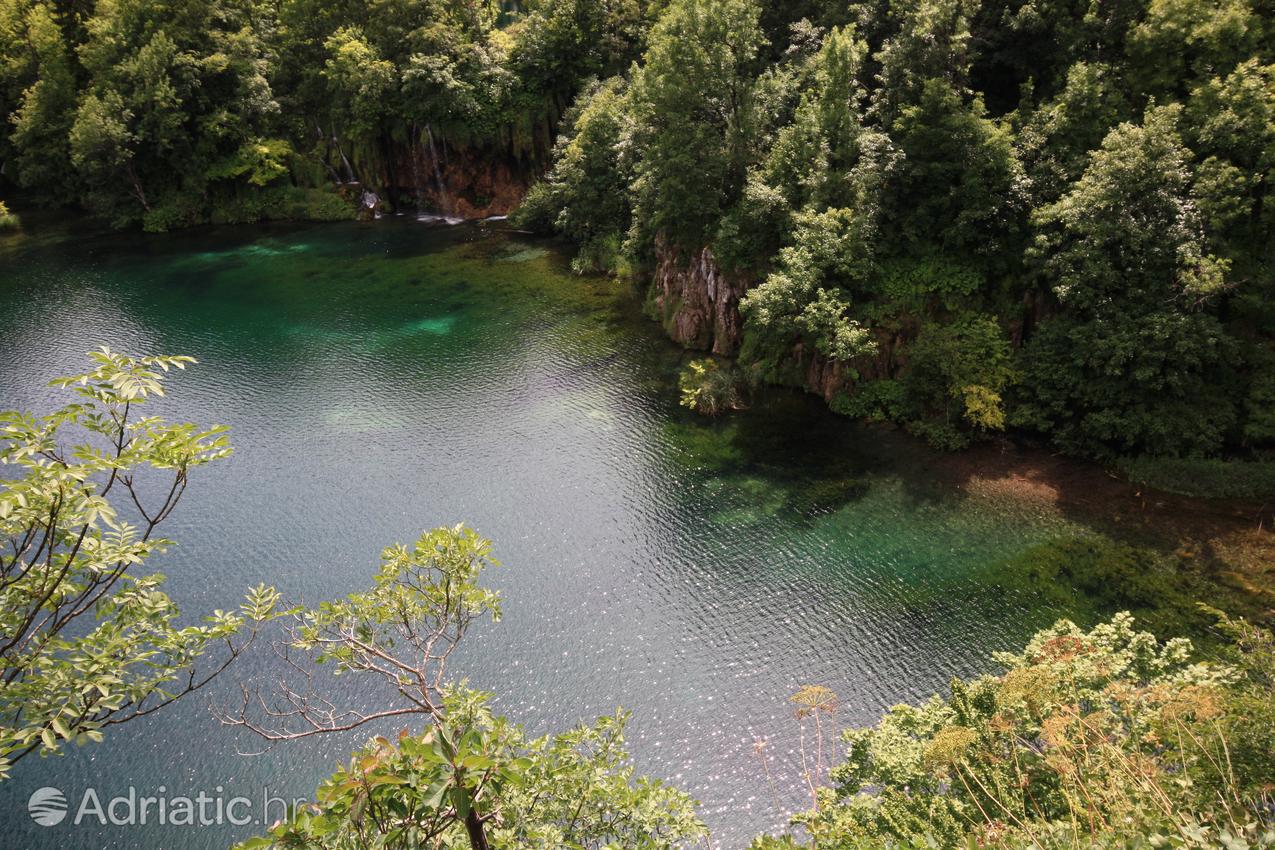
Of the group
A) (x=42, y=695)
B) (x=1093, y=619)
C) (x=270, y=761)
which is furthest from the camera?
(x=1093, y=619)

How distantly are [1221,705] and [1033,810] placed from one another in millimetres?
2989

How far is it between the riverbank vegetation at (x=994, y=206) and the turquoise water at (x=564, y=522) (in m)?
3.46

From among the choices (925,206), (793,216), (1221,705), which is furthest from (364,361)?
(1221,705)

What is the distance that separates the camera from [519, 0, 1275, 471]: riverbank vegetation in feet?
71.2

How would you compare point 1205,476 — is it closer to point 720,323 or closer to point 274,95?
point 720,323

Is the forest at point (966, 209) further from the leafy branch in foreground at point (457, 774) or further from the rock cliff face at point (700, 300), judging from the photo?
the leafy branch in foreground at point (457, 774)

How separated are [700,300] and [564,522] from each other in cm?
1318

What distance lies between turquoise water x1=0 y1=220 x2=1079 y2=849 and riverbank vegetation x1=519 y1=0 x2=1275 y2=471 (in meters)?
3.46

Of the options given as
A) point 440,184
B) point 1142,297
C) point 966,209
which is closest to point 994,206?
point 966,209

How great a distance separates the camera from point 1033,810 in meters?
11.3

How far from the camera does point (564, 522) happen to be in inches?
913

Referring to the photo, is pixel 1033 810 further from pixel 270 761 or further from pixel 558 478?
pixel 558 478

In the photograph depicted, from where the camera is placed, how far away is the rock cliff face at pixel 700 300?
3117cm

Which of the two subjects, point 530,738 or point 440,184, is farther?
point 440,184
